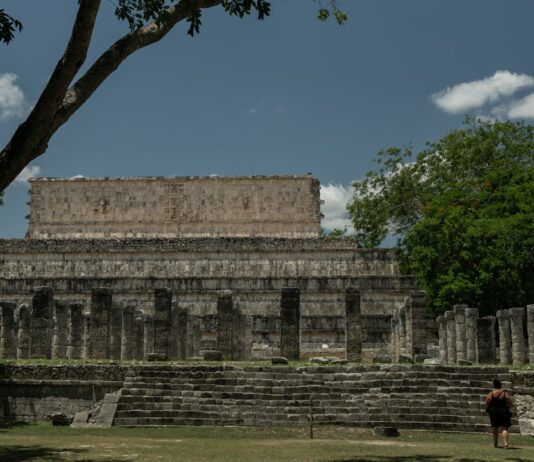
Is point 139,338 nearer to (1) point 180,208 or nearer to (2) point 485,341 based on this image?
(2) point 485,341

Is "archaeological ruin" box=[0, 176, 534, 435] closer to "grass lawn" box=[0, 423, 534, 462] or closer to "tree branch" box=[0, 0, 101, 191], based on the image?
"grass lawn" box=[0, 423, 534, 462]

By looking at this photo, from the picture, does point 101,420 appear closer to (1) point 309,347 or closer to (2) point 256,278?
(1) point 309,347

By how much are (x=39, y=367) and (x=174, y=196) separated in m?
22.7

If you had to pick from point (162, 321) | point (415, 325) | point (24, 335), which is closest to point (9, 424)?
point (162, 321)

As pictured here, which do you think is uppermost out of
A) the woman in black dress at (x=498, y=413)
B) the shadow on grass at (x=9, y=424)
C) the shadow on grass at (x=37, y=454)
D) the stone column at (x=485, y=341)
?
the stone column at (x=485, y=341)

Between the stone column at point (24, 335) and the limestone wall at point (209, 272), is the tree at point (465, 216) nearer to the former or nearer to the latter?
the limestone wall at point (209, 272)

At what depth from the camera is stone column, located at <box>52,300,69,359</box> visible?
2456 centimetres

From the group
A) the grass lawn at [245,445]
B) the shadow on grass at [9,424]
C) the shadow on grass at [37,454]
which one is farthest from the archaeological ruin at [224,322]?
the shadow on grass at [37,454]

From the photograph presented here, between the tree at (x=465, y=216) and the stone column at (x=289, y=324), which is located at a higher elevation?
the tree at (x=465, y=216)

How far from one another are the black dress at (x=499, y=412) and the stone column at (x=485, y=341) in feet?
23.2

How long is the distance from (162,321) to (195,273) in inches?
523

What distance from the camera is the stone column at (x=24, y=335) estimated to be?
2406cm

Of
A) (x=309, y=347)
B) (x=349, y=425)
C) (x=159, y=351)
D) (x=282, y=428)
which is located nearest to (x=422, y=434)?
(x=349, y=425)

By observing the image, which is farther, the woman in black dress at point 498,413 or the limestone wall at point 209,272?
the limestone wall at point 209,272
